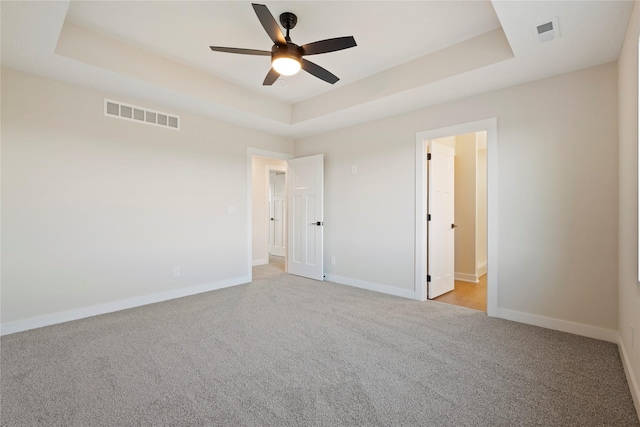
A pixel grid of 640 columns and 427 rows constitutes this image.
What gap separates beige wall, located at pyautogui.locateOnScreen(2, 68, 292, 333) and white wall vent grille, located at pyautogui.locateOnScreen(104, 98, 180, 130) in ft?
0.24

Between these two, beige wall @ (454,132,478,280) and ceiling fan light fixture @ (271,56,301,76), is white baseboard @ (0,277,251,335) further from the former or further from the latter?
beige wall @ (454,132,478,280)

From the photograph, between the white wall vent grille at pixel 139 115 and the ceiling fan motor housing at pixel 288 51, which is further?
the white wall vent grille at pixel 139 115

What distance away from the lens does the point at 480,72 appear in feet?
9.52

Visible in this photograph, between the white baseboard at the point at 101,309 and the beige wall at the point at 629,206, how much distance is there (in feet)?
14.4

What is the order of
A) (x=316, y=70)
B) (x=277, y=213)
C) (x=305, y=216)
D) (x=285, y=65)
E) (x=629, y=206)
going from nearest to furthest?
(x=629, y=206)
(x=285, y=65)
(x=316, y=70)
(x=305, y=216)
(x=277, y=213)

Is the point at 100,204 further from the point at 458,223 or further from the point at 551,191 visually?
the point at 458,223

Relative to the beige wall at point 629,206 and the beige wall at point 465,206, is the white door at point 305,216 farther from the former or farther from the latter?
the beige wall at point 629,206

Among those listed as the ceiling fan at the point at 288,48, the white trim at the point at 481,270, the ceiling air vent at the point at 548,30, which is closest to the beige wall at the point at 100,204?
the ceiling fan at the point at 288,48

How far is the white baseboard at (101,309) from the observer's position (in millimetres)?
2903

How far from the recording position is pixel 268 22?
2.06 meters

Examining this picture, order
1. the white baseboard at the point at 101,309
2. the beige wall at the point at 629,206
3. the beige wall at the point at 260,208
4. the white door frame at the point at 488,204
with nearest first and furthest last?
the beige wall at the point at 629,206 → the white baseboard at the point at 101,309 → the white door frame at the point at 488,204 → the beige wall at the point at 260,208

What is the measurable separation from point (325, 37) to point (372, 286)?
3278mm

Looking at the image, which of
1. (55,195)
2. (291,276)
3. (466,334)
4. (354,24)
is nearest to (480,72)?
(354,24)

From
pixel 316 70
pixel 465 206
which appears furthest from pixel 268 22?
pixel 465 206
